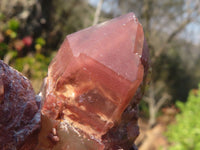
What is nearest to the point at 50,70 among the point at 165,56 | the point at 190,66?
the point at 165,56

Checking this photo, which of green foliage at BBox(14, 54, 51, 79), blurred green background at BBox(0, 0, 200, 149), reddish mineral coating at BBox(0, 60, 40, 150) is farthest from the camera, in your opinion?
blurred green background at BBox(0, 0, 200, 149)

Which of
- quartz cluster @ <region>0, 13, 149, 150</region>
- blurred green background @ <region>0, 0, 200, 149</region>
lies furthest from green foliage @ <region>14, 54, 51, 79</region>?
quartz cluster @ <region>0, 13, 149, 150</region>

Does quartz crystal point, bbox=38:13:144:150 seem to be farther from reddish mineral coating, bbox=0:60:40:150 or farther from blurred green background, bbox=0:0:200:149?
blurred green background, bbox=0:0:200:149

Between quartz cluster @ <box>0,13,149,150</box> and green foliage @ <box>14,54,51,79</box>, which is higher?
quartz cluster @ <box>0,13,149,150</box>

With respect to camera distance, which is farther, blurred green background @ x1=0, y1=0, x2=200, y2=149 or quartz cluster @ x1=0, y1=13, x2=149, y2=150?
blurred green background @ x1=0, y1=0, x2=200, y2=149

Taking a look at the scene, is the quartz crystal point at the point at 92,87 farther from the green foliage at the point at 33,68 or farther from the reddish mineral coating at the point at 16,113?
the green foliage at the point at 33,68

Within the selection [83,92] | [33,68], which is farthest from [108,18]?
[83,92]

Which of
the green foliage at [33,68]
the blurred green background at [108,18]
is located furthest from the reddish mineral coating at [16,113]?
the green foliage at [33,68]
